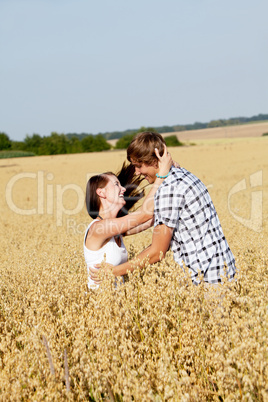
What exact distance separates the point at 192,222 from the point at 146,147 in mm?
667

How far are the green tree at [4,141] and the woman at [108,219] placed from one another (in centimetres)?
7712

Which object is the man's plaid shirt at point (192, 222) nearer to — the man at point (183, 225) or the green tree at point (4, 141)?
the man at point (183, 225)

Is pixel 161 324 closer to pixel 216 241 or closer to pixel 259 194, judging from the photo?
pixel 216 241

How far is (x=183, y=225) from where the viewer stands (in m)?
3.26

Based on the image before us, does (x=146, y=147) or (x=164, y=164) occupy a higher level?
(x=146, y=147)

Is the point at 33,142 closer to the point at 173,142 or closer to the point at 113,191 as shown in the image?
the point at 173,142

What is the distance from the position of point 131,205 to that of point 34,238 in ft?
15.0

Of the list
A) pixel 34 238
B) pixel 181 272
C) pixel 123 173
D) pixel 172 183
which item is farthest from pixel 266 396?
pixel 34 238

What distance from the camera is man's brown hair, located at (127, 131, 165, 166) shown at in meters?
3.30

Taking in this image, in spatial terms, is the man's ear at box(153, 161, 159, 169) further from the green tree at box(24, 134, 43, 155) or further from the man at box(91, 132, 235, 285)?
the green tree at box(24, 134, 43, 155)

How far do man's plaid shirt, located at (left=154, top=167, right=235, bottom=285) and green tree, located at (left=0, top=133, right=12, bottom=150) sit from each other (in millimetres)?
77805

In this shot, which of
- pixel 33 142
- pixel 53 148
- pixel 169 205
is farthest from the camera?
pixel 33 142

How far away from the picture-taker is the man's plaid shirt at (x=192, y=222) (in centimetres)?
312

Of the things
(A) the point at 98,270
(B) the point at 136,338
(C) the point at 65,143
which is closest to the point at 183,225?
(A) the point at 98,270
